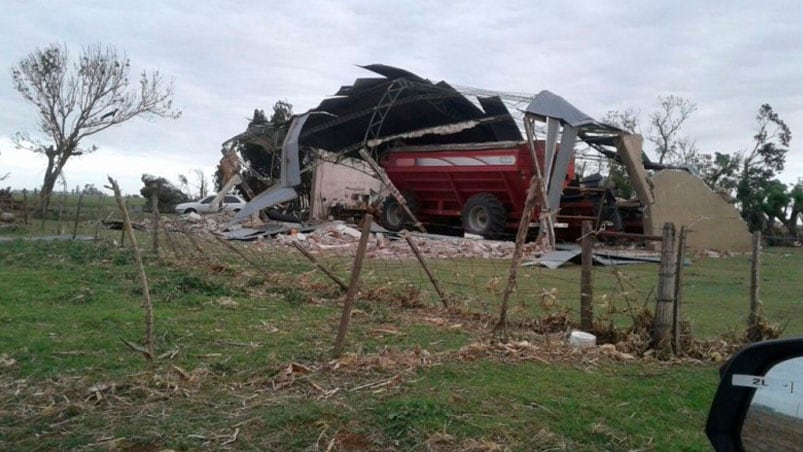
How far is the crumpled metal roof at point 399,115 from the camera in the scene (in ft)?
68.4

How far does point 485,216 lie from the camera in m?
21.5

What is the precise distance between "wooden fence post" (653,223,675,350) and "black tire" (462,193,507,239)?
1473 centimetres

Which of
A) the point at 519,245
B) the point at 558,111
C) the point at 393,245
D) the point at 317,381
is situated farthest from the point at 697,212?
the point at 317,381

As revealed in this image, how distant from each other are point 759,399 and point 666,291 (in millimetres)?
4581

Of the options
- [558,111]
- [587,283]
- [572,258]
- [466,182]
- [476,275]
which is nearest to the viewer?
[587,283]

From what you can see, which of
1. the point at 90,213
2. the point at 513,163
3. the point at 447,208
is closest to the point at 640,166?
the point at 513,163

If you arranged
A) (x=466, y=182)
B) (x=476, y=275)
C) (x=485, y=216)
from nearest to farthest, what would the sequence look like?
(x=476, y=275) → (x=485, y=216) → (x=466, y=182)

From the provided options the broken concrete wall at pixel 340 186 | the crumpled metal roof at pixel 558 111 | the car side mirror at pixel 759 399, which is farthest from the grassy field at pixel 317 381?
the broken concrete wall at pixel 340 186

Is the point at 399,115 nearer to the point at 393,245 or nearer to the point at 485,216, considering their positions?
the point at 485,216

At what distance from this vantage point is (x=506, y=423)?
14.0ft

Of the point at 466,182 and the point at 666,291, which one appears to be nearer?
the point at 666,291

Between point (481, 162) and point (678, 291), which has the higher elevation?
point (481, 162)

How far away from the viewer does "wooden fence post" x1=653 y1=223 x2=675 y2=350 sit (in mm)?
6227

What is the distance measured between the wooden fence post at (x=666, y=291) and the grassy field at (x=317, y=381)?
372 millimetres
